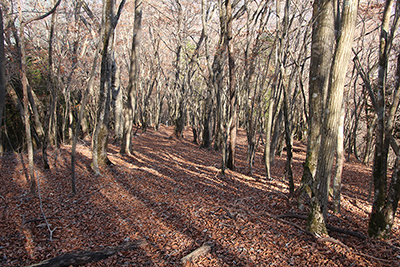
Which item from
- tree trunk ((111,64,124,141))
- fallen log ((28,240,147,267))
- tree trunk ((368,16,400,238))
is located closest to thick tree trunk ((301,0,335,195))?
tree trunk ((368,16,400,238))

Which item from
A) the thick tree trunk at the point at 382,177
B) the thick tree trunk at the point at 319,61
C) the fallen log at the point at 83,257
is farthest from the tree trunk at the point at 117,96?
the thick tree trunk at the point at 382,177

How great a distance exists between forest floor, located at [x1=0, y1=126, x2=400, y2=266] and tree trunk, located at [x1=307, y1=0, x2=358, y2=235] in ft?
1.73

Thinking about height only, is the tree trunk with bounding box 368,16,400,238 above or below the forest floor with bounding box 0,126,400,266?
above

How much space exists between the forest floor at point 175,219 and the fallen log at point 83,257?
108 mm

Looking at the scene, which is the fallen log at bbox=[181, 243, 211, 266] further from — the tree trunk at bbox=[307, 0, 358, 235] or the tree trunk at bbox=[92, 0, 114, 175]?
the tree trunk at bbox=[92, 0, 114, 175]

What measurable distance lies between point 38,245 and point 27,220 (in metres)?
1.01

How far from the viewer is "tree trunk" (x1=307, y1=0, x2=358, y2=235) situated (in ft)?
11.9

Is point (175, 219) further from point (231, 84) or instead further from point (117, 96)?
point (117, 96)

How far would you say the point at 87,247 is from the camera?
4.75 metres

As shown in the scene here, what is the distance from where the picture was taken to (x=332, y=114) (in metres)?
3.81

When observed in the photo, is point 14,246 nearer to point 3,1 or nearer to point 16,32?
point 16,32

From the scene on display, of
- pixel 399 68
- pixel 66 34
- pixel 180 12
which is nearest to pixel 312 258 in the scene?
pixel 399 68

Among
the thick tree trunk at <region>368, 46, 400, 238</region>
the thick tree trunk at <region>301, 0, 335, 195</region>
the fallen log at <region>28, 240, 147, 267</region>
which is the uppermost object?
the thick tree trunk at <region>301, 0, 335, 195</region>

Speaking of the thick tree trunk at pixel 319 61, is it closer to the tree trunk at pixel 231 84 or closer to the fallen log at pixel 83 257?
the tree trunk at pixel 231 84
